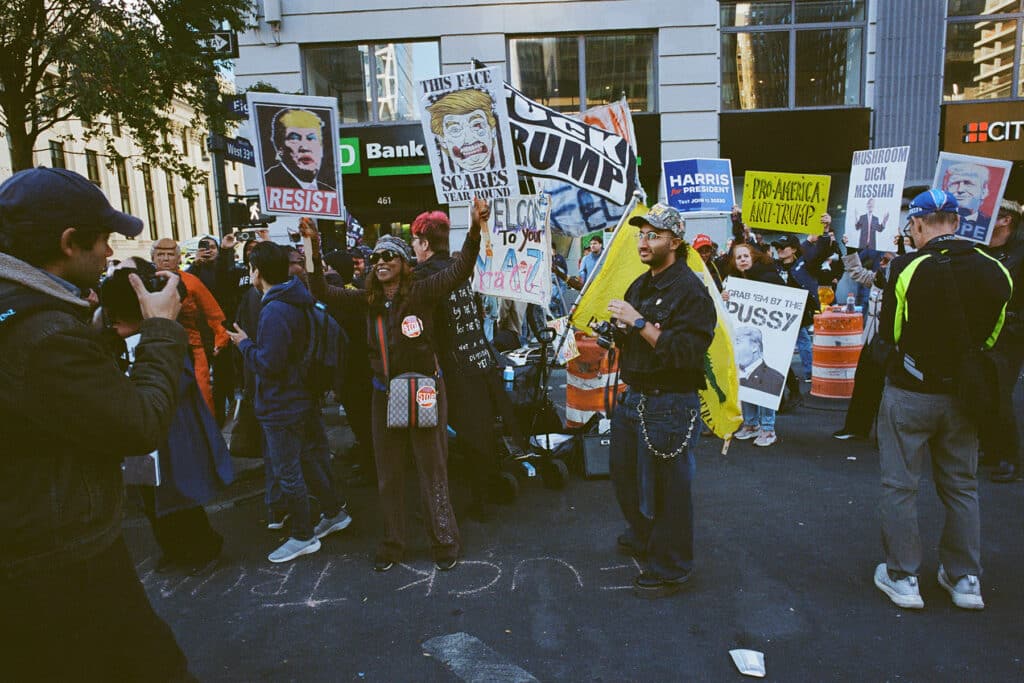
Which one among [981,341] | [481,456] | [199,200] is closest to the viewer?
[981,341]

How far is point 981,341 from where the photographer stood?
3.45 meters

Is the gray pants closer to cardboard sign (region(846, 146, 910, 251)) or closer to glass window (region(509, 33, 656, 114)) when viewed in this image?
cardboard sign (region(846, 146, 910, 251))

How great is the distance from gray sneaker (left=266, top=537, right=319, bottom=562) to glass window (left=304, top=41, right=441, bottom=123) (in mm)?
12470

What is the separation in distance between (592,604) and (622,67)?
45.2ft

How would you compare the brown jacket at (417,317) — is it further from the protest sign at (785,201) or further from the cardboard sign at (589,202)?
the protest sign at (785,201)

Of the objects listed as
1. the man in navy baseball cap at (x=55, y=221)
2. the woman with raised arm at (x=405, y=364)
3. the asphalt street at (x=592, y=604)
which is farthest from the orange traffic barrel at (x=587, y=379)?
the man in navy baseball cap at (x=55, y=221)

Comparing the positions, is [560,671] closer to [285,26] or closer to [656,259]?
[656,259]

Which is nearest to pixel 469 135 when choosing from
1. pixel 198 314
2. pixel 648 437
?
pixel 648 437

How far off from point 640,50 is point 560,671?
14559 millimetres

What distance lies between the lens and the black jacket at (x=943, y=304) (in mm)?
3357

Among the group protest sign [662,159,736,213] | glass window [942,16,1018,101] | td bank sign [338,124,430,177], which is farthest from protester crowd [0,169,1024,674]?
glass window [942,16,1018,101]

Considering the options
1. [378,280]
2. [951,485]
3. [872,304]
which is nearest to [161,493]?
[378,280]

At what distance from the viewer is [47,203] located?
1.63 m

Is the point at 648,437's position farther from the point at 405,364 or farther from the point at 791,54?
the point at 791,54
